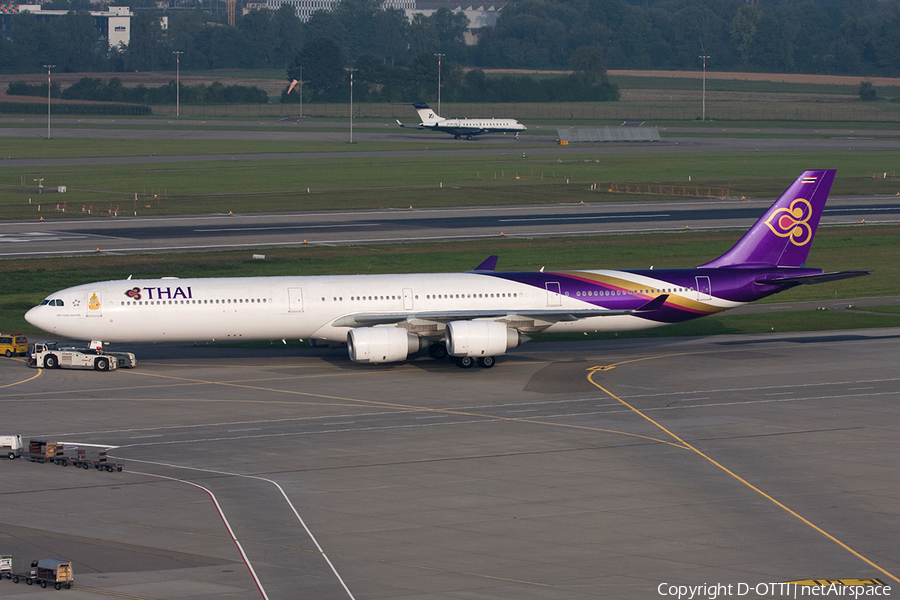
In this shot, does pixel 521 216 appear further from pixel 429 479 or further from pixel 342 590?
pixel 342 590

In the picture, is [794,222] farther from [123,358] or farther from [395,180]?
[395,180]

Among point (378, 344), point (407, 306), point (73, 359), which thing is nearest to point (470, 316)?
point (407, 306)

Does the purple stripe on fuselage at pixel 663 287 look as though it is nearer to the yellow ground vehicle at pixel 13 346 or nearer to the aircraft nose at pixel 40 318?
the aircraft nose at pixel 40 318

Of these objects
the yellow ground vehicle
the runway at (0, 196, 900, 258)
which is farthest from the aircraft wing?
the runway at (0, 196, 900, 258)

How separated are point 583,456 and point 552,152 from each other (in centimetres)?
14067

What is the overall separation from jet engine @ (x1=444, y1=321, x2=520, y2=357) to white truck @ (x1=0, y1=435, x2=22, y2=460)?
66.0 ft

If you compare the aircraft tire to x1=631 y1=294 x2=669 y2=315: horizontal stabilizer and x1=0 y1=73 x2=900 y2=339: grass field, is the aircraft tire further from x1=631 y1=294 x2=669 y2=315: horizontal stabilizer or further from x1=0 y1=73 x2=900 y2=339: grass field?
x1=0 y1=73 x2=900 y2=339: grass field

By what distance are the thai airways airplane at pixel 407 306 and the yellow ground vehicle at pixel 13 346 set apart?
13.8ft

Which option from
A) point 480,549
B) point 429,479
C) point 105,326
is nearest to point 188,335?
point 105,326

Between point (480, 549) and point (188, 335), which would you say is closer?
point (480, 549)

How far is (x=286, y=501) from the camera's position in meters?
32.8

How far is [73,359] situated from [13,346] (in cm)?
525

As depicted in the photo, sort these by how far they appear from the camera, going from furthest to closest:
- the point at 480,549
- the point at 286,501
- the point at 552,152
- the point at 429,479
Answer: the point at 552,152, the point at 429,479, the point at 286,501, the point at 480,549

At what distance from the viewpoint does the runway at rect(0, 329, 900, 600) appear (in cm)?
2717
